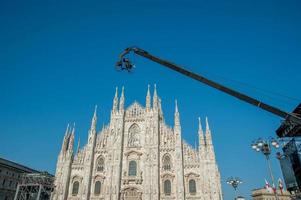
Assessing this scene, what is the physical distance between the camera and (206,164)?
34.4m

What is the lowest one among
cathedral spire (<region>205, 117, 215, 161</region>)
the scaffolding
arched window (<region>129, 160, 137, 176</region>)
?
the scaffolding

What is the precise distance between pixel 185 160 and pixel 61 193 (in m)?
19.5

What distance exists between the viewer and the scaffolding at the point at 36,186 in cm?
3027

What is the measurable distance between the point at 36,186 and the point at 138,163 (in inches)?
582

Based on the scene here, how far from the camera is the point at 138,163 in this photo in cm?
3666

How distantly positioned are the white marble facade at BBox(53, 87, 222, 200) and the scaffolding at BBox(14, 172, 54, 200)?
3268mm

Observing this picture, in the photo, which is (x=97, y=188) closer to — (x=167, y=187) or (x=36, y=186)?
(x=36, y=186)

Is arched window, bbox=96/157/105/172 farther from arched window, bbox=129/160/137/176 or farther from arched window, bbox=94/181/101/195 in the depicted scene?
arched window, bbox=129/160/137/176

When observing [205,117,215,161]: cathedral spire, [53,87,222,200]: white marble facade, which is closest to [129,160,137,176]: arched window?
[53,87,222,200]: white marble facade

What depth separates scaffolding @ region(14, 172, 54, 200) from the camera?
30.3 m

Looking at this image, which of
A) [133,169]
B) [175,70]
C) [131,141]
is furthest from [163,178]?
[175,70]

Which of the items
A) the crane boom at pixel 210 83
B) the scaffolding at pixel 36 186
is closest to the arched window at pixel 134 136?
the scaffolding at pixel 36 186

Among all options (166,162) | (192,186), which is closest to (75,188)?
(166,162)

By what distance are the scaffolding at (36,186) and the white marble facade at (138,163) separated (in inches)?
129
